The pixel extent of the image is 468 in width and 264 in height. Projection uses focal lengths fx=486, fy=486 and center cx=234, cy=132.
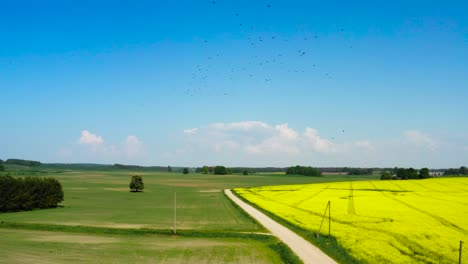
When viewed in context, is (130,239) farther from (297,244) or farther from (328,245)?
(328,245)

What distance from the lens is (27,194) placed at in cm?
8069

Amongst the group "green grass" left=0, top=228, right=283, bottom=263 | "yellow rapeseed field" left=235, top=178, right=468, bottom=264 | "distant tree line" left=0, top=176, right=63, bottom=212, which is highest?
"distant tree line" left=0, top=176, right=63, bottom=212

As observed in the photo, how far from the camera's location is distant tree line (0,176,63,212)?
78.1 metres

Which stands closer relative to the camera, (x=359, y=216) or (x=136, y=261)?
(x=136, y=261)

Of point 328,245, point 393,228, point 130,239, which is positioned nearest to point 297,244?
point 328,245

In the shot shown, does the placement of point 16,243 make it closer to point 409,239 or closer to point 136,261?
point 136,261

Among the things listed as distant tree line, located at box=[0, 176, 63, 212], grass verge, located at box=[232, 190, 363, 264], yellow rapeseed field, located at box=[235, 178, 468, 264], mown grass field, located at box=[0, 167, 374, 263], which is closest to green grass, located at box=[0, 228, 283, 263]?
mown grass field, located at box=[0, 167, 374, 263]

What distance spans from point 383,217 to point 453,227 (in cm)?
1128

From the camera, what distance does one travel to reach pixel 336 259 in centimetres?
3669

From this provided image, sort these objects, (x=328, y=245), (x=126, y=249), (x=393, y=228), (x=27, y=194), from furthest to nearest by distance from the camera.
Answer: (x=27, y=194), (x=393, y=228), (x=328, y=245), (x=126, y=249)

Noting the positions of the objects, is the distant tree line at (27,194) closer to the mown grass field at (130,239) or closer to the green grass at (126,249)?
the mown grass field at (130,239)

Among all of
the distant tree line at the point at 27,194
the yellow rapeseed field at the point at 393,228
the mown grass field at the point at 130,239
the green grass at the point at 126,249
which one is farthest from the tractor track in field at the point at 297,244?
the distant tree line at the point at 27,194

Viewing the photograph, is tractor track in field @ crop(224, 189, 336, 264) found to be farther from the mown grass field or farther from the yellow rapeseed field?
the yellow rapeseed field

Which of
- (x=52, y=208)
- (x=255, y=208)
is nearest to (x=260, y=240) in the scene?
(x=255, y=208)
